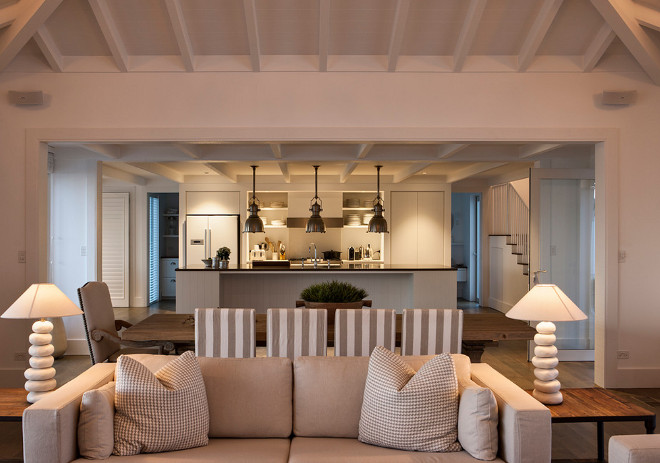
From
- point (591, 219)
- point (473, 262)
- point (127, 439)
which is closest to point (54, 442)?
point (127, 439)

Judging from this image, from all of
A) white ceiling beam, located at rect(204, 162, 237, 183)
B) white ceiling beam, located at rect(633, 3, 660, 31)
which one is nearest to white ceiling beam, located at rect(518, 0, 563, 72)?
white ceiling beam, located at rect(633, 3, 660, 31)

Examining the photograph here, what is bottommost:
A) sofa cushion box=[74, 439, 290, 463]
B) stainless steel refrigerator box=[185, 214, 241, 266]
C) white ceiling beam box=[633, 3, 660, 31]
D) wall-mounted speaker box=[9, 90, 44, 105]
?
sofa cushion box=[74, 439, 290, 463]

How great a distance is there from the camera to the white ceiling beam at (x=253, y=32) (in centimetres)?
443

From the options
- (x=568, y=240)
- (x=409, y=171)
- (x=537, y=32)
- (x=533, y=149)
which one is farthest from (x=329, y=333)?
(x=409, y=171)

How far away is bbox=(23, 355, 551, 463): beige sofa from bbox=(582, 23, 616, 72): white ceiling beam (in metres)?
3.29

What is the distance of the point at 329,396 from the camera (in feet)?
9.56

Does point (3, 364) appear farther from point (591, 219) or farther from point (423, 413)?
point (591, 219)

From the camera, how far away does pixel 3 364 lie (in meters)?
5.24

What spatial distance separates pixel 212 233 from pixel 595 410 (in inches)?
327

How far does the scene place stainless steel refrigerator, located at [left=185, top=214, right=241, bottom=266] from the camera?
1048cm

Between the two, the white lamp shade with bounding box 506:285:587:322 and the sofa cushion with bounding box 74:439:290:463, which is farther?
the white lamp shade with bounding box 506:285:587:322

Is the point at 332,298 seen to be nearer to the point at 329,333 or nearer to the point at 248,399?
the point at 329,333

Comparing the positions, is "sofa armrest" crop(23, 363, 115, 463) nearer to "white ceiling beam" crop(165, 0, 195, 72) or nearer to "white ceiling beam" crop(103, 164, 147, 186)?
"white ceiling beam" crop(165, 0, 195, 72)

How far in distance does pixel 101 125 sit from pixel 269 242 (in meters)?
5.75
